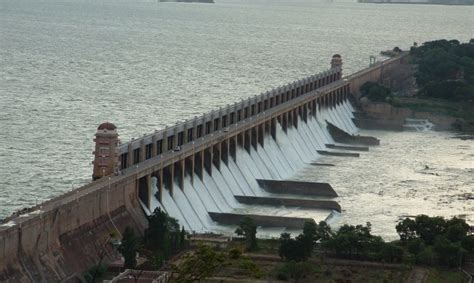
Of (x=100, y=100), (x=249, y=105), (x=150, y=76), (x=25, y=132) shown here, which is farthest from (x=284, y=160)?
(x=150, y=76)

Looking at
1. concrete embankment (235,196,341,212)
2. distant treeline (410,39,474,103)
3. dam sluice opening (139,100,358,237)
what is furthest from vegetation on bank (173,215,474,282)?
distant treeline (410,39,474,103)

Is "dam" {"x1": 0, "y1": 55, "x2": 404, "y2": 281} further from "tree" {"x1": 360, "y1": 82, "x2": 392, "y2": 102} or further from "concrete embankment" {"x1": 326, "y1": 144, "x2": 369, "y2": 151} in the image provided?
"tree" {"x1": 360, "y1": 82, "x2": 392, "y2": 102}

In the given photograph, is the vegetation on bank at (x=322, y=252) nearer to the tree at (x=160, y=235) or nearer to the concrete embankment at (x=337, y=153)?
the tree at (x=160, y=235)

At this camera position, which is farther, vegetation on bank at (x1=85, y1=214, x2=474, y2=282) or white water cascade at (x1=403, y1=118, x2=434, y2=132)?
white water cascade at (x1=403, y1=118, x2=434, y2=132)

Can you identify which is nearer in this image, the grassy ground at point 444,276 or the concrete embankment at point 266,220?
the grassy ground at point 444,276

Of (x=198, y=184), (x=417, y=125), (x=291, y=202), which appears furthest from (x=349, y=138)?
(x=198, y=184)

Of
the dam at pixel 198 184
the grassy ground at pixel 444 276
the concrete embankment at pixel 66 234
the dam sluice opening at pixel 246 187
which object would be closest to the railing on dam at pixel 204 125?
the dam at pixel 198 184

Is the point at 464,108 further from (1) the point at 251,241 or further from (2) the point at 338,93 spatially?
(1) the point at 251,241
